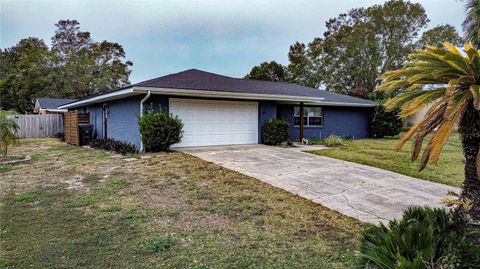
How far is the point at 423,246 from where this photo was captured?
2516 millimetres

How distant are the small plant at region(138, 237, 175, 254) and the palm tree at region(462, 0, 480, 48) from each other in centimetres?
1070

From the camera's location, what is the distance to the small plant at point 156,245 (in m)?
3.40

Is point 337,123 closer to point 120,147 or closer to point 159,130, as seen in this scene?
point 159,130

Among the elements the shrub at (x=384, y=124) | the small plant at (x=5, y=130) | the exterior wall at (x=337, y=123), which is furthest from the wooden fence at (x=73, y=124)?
the shrub at (x=384, y=124)

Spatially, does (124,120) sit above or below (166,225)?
above

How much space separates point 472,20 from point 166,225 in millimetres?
13292

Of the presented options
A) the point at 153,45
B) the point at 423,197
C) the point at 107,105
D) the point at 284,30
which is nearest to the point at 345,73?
the point at 284,30

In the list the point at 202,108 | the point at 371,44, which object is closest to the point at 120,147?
the point at 202,108

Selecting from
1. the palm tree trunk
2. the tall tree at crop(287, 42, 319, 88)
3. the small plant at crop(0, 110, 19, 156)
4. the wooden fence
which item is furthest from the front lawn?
the tall tree at crop(287, 42, 319, 88)

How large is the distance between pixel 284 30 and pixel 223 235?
61.1ft

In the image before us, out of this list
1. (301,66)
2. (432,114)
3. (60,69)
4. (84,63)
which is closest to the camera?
(432,114)

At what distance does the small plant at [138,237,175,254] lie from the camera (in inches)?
134

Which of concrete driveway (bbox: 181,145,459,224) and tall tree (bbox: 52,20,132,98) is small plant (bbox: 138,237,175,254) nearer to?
concrete driveway (bbox: 181,145,459,224)

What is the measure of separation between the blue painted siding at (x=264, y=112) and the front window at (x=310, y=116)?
2615 mm
